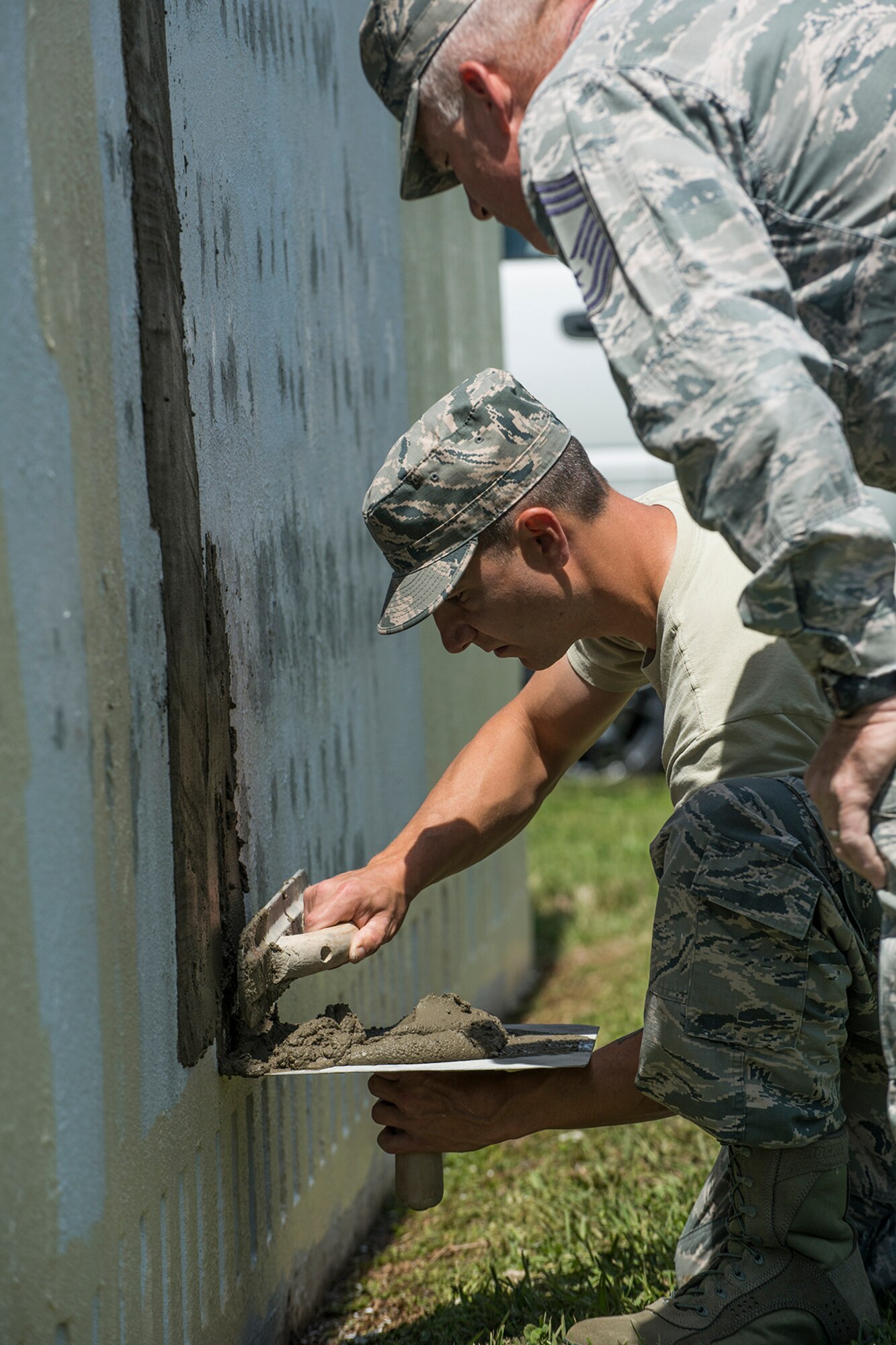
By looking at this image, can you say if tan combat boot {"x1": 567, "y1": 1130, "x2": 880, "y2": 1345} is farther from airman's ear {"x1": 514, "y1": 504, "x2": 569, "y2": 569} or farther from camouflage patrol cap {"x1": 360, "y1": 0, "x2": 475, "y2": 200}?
camouflage patrol cap {"x1": 360, "y1": 0, "x2": 475, "y2": 200}

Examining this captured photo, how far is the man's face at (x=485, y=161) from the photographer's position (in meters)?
1.70

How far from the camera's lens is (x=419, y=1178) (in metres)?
2.28

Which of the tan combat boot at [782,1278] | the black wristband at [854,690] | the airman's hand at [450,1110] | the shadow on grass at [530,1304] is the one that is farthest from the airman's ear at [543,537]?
the shadow on grass at [530,1304]

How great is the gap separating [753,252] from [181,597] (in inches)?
33.8

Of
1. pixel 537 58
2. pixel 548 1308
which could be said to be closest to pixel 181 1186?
pixel 548 1308

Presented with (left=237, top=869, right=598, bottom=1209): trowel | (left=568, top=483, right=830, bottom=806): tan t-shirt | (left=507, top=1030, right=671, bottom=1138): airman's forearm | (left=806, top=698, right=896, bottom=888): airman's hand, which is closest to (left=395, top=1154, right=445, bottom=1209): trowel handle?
(left=237, top=869, right=598, bottom=1209): trowel

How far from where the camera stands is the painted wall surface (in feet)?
4.85

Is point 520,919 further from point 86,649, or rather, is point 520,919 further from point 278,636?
point 86,649

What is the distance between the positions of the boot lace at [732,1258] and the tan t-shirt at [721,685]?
22.9 inches

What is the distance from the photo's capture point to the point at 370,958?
2949mm

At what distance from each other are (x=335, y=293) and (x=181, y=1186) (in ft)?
5.39

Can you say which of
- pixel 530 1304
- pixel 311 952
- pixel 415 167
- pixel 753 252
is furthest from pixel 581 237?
pixel 530 1304

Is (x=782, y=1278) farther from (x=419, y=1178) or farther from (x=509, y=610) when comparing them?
(x=509, y=610)

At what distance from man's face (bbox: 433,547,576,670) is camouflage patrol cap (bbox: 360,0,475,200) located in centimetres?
59
